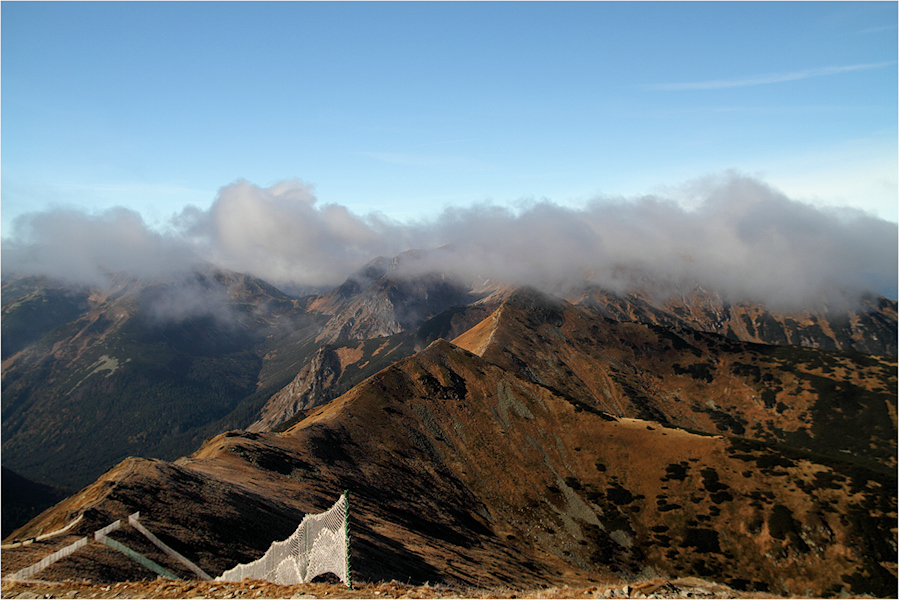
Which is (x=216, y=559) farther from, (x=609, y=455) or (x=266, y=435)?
(x=609, y=455)

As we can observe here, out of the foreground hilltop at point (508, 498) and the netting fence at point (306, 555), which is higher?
→ the netting fence at point (306, 555)

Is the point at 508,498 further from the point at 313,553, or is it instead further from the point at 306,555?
the point at 313,553

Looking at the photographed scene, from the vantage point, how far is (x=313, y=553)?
2972 cm

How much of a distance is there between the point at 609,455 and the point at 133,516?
144m

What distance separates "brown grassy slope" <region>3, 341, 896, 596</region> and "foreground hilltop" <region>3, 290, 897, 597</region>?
0.46 m

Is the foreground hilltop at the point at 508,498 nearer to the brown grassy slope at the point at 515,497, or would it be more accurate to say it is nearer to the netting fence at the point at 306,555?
the brown grassy slope at the point at 515,497

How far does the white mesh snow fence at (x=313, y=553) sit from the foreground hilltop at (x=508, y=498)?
55.9 feet

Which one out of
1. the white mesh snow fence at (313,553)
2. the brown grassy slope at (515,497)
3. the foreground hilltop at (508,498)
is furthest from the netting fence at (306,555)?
the brown grassy slope at (515,497)

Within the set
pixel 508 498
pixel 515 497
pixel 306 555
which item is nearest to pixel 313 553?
pixel 306 555

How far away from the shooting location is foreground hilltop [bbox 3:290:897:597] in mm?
62094

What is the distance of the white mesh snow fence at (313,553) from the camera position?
84.2ft

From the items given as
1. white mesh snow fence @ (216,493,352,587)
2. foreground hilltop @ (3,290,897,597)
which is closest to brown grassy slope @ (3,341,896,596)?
foreground hilltop @ (3,290,897,597)

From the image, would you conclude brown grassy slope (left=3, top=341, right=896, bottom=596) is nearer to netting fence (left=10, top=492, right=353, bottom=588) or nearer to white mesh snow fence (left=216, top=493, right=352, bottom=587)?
netting fence (left=10, top=492, right=353, bottom=588)

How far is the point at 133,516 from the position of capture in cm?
5025
